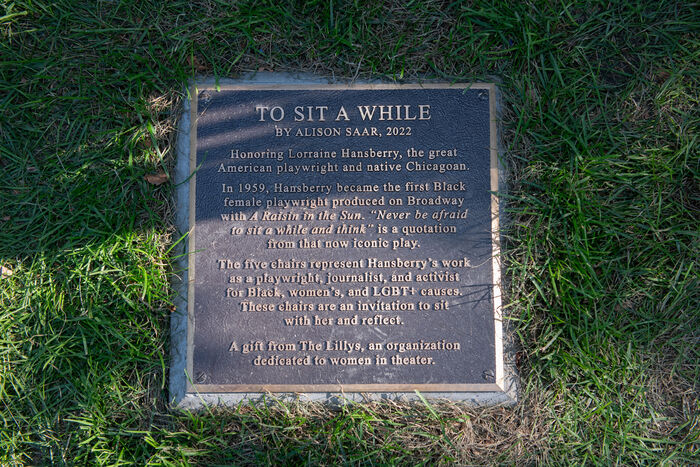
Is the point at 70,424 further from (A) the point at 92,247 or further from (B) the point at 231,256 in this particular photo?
(B) the point at 231,256

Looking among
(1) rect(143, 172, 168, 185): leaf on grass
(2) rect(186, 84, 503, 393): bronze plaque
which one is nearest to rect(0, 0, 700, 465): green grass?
(1) rect(143, 172, 168, 185): leaf on grass

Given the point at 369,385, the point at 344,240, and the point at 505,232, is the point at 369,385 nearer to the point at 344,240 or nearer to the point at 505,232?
the point at 344,240

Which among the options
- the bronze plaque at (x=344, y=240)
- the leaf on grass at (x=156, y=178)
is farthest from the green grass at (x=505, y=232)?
the bronze plaque at (x=344, y=240)

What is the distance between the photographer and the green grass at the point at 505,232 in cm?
244

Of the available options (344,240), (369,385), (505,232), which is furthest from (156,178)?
(505,232)

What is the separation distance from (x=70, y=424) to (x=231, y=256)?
Answer: 3.95 ft

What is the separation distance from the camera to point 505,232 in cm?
255

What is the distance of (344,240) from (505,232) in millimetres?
871

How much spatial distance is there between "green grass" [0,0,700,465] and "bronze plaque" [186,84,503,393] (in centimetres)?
15

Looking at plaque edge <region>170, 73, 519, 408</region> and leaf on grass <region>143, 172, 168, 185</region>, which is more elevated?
leaf on grass <region>143, 172, 168, 185</region>

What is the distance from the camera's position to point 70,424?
8.10ft

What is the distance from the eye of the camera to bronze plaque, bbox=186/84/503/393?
8.07 ft

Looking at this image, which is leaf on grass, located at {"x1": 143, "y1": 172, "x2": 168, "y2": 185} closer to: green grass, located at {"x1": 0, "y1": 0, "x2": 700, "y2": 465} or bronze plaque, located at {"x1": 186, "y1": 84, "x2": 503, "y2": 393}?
green grass, located at {"x1": 0, "y1": 0, "x2": 700, "y2": 465}

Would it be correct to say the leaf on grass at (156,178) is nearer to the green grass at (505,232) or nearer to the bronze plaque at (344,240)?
the green grass at (505,232)
